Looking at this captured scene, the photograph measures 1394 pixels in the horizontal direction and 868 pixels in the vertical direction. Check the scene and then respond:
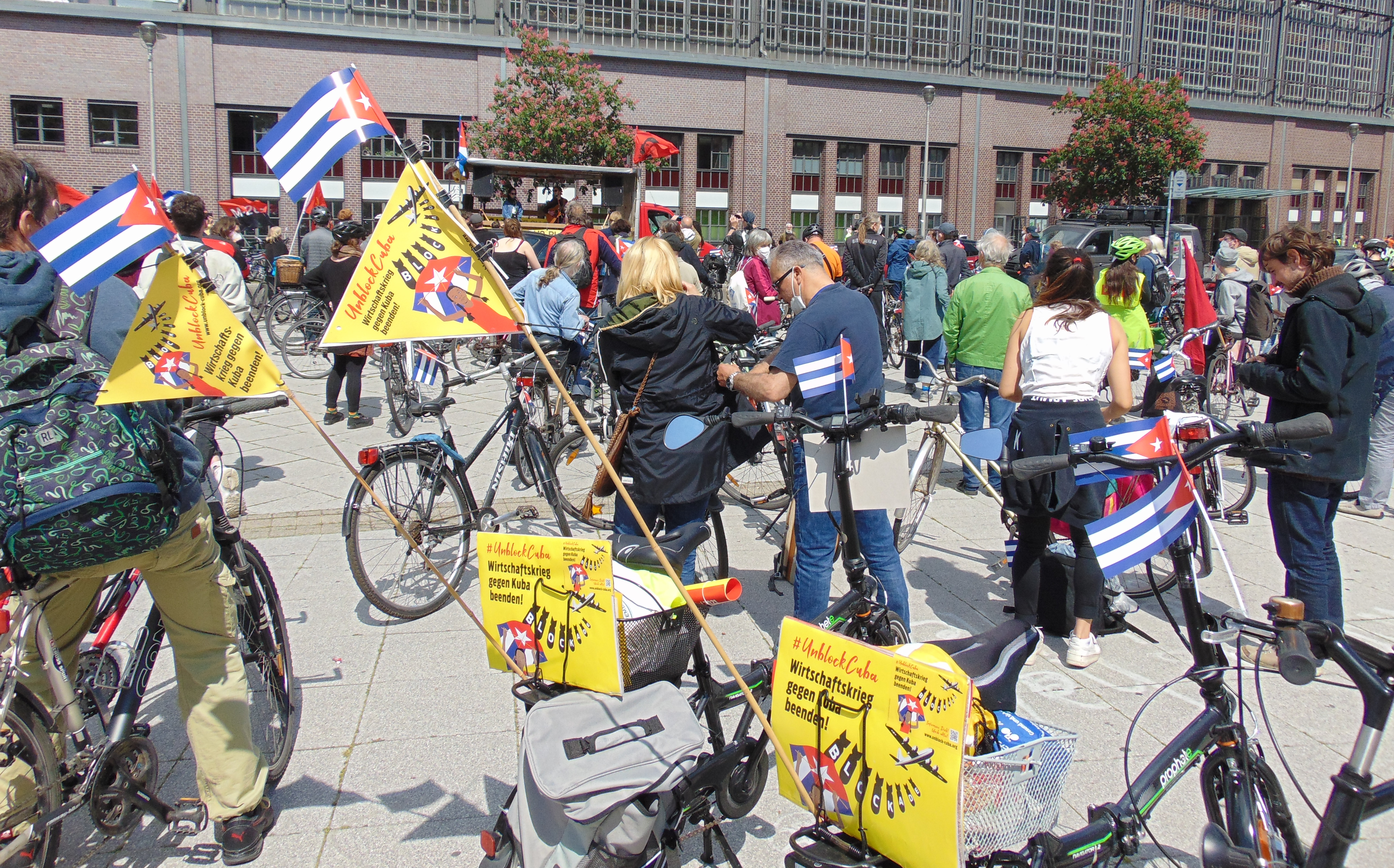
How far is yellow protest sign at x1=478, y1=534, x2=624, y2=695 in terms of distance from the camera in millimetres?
2434

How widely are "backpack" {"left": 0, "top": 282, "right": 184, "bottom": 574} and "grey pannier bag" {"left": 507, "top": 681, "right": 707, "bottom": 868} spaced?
121 centimetres

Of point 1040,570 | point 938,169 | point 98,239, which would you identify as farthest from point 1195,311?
point 938,169

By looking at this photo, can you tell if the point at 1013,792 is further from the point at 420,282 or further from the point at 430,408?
the point at 430,408

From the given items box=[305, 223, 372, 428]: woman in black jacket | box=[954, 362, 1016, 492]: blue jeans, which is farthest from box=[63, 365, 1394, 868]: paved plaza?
box=[305, 223, 372, 428]: woman in black jacket

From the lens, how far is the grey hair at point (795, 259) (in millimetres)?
4066

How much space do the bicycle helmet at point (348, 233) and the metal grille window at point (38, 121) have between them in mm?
21867

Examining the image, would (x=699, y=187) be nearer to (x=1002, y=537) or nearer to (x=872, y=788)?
(x=1002, y=537)

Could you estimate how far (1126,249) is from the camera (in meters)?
7.03

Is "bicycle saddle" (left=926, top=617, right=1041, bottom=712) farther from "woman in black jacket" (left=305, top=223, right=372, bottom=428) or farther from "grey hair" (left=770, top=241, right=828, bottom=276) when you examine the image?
"woman in black jacket" (left=305, top=223, right=372, bottom=428)

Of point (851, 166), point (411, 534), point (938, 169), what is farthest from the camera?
point (938, 169)

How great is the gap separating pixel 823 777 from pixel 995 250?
19.8 ft

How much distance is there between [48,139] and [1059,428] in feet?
99.1

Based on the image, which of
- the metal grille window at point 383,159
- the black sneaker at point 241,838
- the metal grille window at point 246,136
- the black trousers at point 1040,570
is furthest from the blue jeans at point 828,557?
the metal grille window at point 246,136

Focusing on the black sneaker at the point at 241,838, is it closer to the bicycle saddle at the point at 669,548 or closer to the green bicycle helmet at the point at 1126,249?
the bicycle saddle at the point at 669,548
